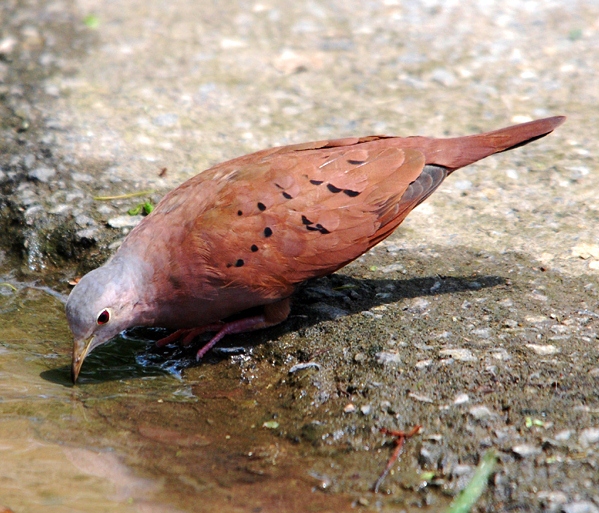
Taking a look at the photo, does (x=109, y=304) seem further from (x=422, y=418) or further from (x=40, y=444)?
(x=422, y=418)

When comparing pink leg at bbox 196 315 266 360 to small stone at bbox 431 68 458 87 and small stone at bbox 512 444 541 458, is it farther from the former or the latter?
small stone at bbox 431 68 458 87

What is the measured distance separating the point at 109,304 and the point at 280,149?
1279mm

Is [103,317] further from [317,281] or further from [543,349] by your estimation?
[543,349]

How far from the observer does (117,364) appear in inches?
152

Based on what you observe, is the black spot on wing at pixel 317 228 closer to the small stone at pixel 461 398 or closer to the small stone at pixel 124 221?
the small stone at pixel 461 398

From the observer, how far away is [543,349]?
345cm

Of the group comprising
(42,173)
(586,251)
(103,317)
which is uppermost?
(42,173)

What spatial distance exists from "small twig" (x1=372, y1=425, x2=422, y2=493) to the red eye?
4.77ft

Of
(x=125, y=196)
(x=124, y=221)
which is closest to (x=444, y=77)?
(x=125, y=196)

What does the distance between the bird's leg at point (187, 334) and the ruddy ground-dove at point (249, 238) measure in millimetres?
111

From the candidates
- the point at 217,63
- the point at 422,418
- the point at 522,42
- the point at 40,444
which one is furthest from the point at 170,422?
the point at 522,42

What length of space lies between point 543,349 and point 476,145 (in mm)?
1210

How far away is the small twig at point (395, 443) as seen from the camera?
9.32 ft

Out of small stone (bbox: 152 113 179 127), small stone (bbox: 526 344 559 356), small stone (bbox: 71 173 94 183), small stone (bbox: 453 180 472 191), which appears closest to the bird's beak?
small stone (bbox: 71 173 94 183)
